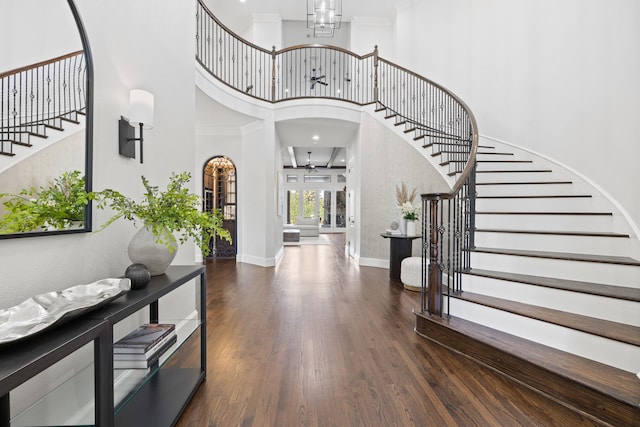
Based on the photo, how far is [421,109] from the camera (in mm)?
6176

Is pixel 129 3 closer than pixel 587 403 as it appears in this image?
No

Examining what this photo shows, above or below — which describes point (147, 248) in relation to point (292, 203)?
below

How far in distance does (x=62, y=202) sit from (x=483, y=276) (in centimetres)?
299

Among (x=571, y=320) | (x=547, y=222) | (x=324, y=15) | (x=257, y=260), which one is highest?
(x=324, y=15)

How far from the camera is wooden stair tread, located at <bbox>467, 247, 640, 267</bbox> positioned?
2.37 meters

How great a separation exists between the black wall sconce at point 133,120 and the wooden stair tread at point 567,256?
2.98 metres

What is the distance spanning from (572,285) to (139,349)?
293 cm

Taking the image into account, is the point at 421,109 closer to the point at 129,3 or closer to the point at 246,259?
the point at 246,259

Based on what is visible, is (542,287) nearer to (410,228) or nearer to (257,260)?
(410,228)

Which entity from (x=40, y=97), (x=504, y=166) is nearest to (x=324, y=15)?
(x=504, y=166)

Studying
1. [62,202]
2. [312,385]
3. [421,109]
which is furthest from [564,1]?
[62,202]

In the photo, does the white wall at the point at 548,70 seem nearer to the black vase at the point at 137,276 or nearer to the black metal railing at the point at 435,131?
the black metal railing at the point at 435,131

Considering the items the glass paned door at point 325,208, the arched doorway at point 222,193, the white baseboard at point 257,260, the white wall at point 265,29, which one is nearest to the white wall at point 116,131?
the white baseboard at point 257,260

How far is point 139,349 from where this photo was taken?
1429mm
